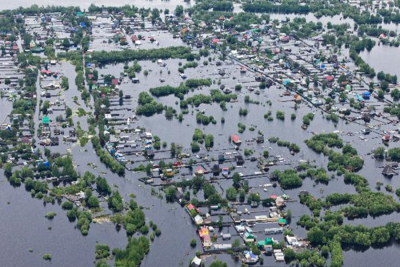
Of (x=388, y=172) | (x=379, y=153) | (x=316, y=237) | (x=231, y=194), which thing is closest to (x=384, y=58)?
(x=379, y=153)

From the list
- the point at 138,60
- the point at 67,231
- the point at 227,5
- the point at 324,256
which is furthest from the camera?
the point at 227,5

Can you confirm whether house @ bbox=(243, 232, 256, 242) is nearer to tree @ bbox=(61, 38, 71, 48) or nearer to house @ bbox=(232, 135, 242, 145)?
house @ bbox=(232, 135, 242, 145)

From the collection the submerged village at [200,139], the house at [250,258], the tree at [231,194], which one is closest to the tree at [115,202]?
the submerged village at [200,139]

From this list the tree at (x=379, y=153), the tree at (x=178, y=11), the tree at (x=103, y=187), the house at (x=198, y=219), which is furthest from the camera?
the tree at (x=178, y=11)

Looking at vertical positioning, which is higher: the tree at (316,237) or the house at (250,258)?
the tree at (316,237)

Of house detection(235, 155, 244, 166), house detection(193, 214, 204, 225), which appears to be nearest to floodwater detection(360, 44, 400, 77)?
house detection(235, 155, 244, 166)

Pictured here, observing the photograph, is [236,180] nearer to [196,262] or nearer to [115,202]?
[115,202]

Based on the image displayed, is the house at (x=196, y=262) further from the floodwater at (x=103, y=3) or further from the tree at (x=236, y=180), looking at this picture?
the floodwater at (x=103, y=3)

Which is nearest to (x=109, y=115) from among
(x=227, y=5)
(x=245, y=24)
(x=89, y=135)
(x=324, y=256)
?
(x=89, y=135)

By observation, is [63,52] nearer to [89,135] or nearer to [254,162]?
[89,135]
